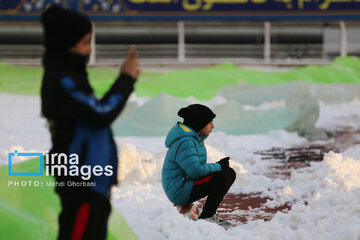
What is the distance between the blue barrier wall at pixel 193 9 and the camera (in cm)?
1531

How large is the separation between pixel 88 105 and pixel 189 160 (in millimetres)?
1704

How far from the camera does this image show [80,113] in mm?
2045

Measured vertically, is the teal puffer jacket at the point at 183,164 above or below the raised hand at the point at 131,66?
below

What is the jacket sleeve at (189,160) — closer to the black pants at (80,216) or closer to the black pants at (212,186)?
the black pants at (212,186)

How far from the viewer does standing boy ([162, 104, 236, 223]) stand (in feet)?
12.2

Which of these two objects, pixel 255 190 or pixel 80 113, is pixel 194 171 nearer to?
pixel 255 190

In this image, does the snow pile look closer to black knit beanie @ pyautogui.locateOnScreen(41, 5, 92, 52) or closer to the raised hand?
the raised hand

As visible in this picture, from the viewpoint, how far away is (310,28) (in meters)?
16.3

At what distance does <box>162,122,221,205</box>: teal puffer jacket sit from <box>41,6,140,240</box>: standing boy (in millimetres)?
1487

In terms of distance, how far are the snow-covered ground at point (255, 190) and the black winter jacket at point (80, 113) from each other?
1.27 meters

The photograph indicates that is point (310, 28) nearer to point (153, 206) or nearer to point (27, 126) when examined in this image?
point (27, 126)

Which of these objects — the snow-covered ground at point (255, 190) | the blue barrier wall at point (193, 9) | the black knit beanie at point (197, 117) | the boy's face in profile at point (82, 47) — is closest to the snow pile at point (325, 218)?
the snow-covered ground at point (255, 190)

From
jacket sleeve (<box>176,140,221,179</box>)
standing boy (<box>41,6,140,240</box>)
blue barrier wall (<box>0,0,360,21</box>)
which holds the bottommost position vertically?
blue barrier wall (<box>0,0,360,21</box>)

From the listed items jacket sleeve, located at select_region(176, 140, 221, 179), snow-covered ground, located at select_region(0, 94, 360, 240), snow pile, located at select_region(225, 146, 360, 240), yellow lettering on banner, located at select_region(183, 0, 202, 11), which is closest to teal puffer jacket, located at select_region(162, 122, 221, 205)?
jacket sleeve, located at select_region(176, 140, 221, 179)
